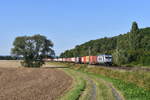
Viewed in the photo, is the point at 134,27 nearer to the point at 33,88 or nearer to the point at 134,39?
the point at 134,39

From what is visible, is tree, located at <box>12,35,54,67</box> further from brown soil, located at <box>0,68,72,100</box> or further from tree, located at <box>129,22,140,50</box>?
brown soil, located at <box>0,68,72,100</box>

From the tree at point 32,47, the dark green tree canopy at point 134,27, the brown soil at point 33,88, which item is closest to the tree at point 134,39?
the dark green tree canopy at point 134,27

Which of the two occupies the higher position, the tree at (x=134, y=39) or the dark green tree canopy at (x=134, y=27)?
the dark green tree canopy at (x=134, y=27)

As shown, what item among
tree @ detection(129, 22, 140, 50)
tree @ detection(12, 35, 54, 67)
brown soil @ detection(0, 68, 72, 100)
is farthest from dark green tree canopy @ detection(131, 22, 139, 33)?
brown soil @ detection(0, 68, 72, 100)

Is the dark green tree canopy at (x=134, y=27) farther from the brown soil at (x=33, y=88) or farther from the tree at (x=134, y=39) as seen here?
the brown soil at (x=33, y=88)

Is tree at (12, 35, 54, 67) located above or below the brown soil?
above

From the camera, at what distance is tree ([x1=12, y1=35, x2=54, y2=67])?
83.6 m

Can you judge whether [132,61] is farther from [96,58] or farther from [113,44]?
[113,44]

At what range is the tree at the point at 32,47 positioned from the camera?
83562 millimetres

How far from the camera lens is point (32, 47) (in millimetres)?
84688

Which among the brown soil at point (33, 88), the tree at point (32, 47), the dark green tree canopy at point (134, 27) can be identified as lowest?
the brown soil at point (33, 88)

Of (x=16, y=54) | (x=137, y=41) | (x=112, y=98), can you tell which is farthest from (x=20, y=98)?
(x=137, y=41)

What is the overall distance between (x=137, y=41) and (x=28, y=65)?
34249 millimetres

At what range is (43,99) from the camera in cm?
1600
